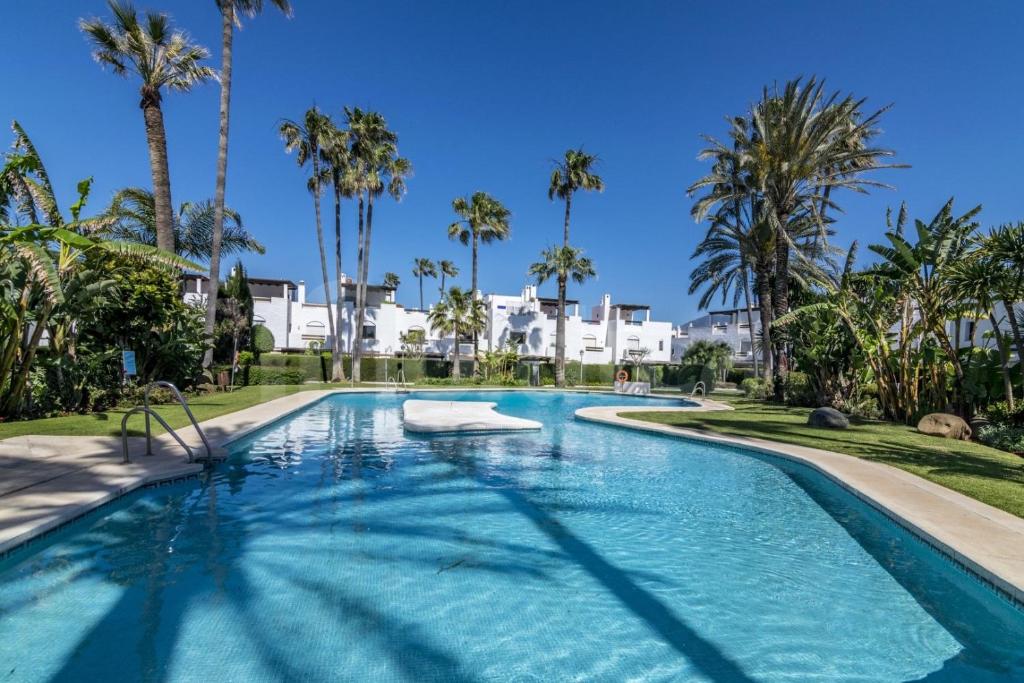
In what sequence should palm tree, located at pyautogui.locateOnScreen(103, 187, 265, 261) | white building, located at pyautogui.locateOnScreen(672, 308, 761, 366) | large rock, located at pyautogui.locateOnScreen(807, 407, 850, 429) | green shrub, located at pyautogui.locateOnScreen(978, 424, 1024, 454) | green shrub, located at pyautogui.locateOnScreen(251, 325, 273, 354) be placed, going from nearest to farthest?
green shrub, located at pyautogui.locateOnScreen(978, 424, 1024, 454)
large rock, located at pyautogui.locateOnScreen(807, 407, 850, 429)
palm tree, located at pyautogui.locateOnScreen(103, 187, 265, 261)
green shrub, located at pyautogui.locateOnScreen(251, 325, 273, 354)
white building, located at pyautogui.locateOnScreen(672, 308, 761, 366)

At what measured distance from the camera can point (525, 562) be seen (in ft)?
17.3

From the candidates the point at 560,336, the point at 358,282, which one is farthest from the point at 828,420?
the point at 358,282

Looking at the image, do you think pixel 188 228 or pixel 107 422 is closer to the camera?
pixel 107 422

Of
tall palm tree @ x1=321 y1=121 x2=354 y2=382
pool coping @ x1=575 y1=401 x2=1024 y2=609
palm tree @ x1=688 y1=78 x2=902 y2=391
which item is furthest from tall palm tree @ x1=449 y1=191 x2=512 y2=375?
pool coping @ x1=575 y1=401 x2=1024 y2=609

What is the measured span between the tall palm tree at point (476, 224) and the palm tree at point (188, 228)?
43.5ft

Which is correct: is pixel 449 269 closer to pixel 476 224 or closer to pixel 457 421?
pixel 476 224

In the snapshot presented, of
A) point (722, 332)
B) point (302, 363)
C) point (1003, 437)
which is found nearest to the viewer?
point (1003, 437)

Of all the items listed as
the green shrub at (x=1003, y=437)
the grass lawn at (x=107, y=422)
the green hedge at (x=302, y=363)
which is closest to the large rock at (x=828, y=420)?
the green shrub at (x=1003, y=437)

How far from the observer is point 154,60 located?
58.0 ft

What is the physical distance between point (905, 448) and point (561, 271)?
23.3m

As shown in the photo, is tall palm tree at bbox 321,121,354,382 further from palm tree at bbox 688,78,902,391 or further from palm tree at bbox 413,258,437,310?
palm tree at bbox 413,258,437,310

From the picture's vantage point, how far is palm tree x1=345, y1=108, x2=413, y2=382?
3155 centimetres

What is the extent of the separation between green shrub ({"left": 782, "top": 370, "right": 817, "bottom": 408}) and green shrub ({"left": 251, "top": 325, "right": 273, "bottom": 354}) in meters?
31.3

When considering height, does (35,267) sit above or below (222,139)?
below
